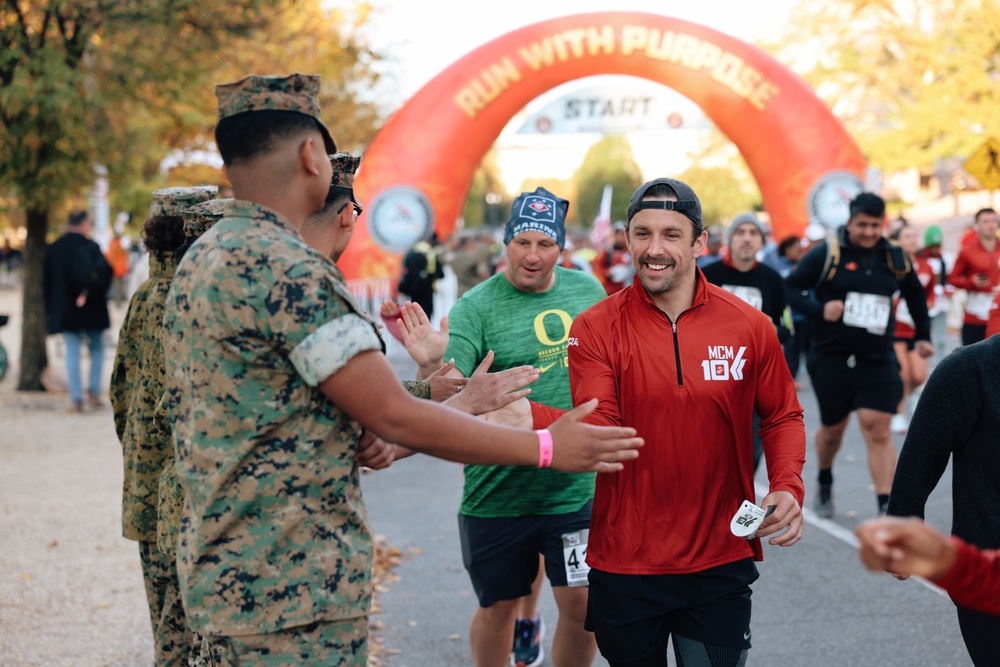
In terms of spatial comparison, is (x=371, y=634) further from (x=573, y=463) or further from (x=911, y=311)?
(x=911, y=311)

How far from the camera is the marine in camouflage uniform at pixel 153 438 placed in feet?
12.7

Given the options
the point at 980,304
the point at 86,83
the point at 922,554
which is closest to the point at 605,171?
the point at 86,83

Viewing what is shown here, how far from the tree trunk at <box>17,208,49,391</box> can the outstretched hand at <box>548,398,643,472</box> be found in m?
12.6

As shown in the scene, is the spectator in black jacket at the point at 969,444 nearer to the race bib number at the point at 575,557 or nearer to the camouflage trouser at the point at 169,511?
the race bib number at the point at 575,557

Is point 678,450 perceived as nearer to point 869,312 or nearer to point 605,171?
point 869,312

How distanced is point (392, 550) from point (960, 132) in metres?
A: 24.5

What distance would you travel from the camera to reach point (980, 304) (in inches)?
422

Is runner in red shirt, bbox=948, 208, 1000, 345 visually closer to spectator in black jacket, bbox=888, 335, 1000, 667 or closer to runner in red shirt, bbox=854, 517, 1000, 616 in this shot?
spectator in black jacket, bbox=888, 335, 1000, 667

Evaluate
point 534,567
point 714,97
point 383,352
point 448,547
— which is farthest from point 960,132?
point 383,352

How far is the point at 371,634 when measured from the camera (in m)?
5.59

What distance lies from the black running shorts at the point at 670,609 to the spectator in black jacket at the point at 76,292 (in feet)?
34.2

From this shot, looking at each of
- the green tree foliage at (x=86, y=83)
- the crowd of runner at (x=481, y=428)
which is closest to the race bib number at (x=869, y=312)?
the crowd of runner at (x=481, y=428)

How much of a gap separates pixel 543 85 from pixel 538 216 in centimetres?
1561

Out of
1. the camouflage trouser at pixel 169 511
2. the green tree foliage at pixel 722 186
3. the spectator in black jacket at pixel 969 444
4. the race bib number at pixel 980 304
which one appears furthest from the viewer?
the green tree foliage at pixel 722 186
